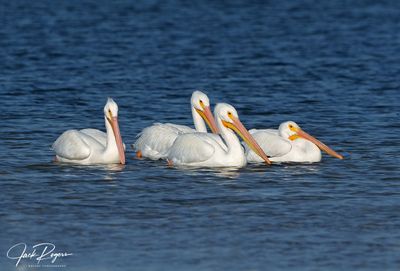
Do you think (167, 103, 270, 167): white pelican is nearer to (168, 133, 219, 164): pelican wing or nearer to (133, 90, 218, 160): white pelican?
(168, 133, 219, 164): pelican wing

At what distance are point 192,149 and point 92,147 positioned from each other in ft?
3.23

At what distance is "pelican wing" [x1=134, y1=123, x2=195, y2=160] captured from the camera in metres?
11.9

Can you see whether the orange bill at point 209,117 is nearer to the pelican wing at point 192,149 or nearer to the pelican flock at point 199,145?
the pelican flock at point 199,145

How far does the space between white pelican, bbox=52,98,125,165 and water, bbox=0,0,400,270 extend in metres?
0.16

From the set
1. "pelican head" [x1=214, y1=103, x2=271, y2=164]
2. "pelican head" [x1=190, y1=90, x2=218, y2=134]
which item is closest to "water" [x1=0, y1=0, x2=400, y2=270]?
"pelican head" [x1=214, y1=103, x2=271, y2=164]

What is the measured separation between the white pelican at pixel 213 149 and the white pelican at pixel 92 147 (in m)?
0.53

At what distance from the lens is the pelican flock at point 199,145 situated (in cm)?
1143

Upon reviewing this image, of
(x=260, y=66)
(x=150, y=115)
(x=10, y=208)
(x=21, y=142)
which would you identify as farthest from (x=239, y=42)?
(x=10, y=208)

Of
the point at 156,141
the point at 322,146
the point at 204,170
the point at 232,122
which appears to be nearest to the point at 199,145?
the point at 204,170

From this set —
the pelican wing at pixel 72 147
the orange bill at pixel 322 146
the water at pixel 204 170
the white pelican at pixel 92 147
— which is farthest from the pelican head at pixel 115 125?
the orange bill at pixel 322 146

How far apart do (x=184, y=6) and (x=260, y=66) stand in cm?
1462

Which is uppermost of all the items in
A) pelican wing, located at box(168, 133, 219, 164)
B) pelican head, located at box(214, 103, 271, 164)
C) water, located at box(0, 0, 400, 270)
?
pelican head, located at box(214, 103, 271, 164)

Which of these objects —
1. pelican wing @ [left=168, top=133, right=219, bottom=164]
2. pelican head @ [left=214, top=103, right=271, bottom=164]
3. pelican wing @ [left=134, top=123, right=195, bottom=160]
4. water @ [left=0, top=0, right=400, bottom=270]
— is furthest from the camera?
pelican wing @ [left=134, top=123, right=195, bottom=160]

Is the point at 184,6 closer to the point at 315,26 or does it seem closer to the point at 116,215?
the point at 315,26
